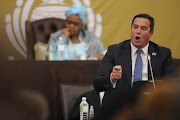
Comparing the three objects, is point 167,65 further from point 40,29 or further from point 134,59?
point 40,29

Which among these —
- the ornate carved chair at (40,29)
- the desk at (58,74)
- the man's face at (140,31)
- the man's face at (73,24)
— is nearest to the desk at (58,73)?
the desk at (58,74)

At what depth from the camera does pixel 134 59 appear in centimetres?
145

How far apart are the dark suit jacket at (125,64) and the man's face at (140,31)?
57 millimetres

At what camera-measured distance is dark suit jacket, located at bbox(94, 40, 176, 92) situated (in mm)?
1376

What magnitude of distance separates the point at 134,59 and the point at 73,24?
2.14m

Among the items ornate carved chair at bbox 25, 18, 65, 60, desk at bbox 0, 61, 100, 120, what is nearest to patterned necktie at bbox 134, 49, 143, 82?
desk at bbox 0, 61, 100, 120

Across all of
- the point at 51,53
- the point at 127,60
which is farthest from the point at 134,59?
the point at 51,53

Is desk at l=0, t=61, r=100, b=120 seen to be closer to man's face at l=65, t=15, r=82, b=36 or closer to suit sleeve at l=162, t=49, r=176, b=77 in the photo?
man's face at l=65, t=15, r=82, b=36

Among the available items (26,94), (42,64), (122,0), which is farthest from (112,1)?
(26,94)

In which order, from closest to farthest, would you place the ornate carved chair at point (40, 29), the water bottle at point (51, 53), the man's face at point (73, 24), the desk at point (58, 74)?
the desk at point (58, 74)
the water bottle at point (51, 53)
the man's face at point (73, 24)
the ornate carved chair at point (40, 29)

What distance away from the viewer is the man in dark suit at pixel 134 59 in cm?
138

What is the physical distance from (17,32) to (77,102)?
7.79 ft

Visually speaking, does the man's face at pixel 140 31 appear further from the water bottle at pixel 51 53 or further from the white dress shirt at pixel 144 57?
the water bottle at pixel 51 53

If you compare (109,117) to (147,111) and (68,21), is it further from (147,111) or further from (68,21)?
(68,21)
